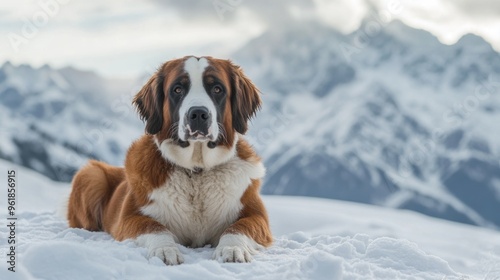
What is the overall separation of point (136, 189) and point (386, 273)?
2.66m

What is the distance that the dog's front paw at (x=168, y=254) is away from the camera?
5.52 metres

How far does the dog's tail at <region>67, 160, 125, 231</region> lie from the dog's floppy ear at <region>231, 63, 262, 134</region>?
7.02 feet

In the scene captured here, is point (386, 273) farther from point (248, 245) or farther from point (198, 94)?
point (198, 94)

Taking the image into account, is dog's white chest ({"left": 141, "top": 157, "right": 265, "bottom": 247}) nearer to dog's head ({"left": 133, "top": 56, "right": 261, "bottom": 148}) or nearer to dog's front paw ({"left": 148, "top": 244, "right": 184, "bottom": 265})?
dog's head ({"left": 133, "top": 56, "right": 261, "bottom": 148})

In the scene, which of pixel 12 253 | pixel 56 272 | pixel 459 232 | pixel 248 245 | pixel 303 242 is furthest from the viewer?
pixel 459 232

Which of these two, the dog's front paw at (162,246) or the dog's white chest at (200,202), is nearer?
the dog's front paw at (162,246)

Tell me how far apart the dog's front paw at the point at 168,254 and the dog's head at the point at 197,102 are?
101 cm

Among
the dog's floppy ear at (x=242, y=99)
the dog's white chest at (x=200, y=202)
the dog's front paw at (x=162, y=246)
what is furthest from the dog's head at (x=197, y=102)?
the dog's front paw at (x=162, y=246)

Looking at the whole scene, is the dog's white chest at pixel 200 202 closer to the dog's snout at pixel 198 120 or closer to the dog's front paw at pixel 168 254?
the dog's snout at pixel 198 120

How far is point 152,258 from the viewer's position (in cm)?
546

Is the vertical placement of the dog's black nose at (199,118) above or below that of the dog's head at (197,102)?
below

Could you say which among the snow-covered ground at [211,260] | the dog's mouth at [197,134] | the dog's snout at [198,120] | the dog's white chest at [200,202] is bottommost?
the snow-covered ground at [211,260]

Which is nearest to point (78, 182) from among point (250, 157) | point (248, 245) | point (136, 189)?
point (136, 189)

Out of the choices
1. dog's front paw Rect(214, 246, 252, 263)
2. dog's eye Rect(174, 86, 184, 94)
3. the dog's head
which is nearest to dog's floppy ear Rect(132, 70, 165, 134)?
the dog's head
